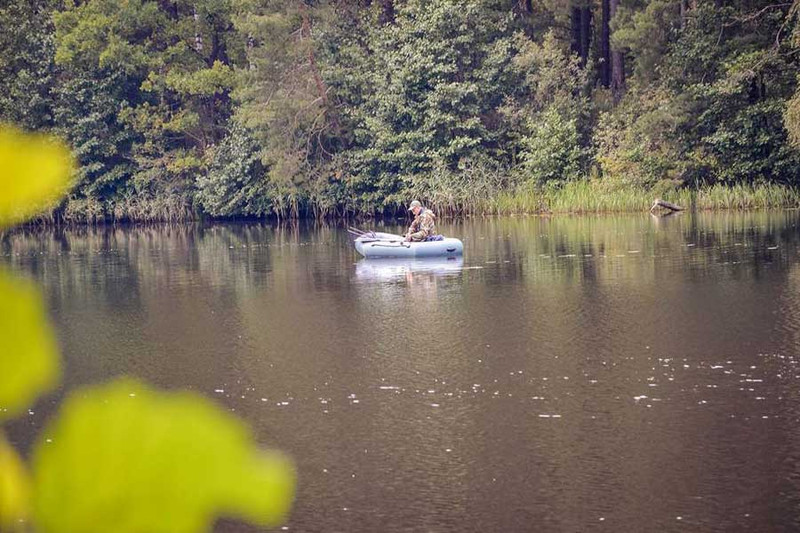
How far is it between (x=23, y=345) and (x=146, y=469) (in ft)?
0.21

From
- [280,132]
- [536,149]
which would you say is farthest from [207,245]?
[536,149]

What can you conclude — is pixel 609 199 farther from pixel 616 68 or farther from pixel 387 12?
pixel 387 12

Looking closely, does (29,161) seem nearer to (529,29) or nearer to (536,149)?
(536,149)

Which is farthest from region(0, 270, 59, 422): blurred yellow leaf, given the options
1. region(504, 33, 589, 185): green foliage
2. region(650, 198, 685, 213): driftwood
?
region(504, 33, 589, 185): green foliage

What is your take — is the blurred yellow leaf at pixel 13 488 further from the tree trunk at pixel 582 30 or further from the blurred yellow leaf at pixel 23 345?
the tree trunk at pixel 582 30

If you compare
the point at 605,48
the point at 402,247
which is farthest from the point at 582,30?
the point at 402,247

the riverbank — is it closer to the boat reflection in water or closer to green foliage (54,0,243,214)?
green foliage (54,0,243,214)

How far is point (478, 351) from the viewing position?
43.9 ft

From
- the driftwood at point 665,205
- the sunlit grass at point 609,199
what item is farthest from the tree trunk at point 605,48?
the driftwood at point 665,205

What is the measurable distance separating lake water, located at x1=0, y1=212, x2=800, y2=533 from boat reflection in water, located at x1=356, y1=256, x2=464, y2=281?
106 millimetres

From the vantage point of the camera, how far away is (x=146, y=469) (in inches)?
17.7

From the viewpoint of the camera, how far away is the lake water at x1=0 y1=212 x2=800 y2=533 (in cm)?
764

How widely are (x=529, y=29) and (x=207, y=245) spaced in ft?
52.3

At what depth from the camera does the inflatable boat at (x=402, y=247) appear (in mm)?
24831
